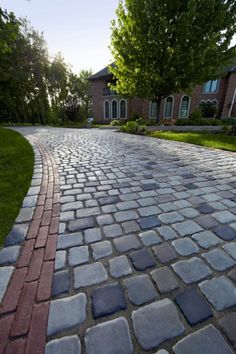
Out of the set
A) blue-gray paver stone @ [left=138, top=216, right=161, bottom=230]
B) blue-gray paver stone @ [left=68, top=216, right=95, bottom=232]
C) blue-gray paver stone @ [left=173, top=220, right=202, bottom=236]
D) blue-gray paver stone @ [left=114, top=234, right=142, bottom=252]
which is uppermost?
blue-gray paver stone @ [left=173, top=220, right=202, bottom=236]

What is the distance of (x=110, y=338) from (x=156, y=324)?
32 centimetres

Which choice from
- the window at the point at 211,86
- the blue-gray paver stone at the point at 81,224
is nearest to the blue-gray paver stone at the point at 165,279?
the blue-gray paver stone at the point at 81,224

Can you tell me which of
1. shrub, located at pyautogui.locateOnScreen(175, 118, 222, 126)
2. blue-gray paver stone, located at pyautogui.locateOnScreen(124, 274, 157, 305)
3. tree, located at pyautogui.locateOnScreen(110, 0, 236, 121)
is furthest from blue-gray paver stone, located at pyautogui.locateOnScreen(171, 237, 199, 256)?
shrub, located at pyautogui.locateOnScreen(175, 118, 222, 126)

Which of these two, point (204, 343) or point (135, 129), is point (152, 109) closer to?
point (135, 129)

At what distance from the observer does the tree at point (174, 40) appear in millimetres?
10422

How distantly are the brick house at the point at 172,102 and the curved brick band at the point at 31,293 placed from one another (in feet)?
72.7

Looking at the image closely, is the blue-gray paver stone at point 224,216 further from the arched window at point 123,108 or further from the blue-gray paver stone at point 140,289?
the arched window at point 123,108

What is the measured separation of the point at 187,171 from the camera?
4.30 m

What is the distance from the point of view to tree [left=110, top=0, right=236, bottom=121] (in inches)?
410

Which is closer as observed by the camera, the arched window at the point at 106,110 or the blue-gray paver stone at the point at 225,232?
the blue-gray paver stone at the point at 225,232

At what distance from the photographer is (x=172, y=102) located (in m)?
22.1

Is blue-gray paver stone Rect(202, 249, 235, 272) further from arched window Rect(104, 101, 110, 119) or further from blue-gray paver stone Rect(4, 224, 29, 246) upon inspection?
arched window Rect(104, 101, 110, 119)

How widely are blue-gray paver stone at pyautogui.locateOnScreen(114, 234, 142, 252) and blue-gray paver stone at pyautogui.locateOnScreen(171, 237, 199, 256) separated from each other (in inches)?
15.8

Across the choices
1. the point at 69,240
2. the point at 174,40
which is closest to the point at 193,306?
the point at 69,240
